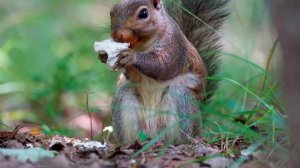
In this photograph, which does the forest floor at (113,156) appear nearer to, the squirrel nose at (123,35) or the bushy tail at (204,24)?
the squirrel nose at (123,35)

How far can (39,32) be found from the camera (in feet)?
28.1

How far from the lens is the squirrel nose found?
404 centimetres

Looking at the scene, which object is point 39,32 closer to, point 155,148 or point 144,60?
point 144,60

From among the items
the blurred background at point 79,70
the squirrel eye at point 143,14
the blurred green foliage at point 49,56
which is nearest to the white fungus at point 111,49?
the squirrel eye at point 143,14

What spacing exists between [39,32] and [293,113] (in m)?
6.57

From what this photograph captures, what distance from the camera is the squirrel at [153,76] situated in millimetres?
4121

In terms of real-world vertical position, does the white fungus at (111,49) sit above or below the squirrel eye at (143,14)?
below

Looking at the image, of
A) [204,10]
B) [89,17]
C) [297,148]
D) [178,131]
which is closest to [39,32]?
[89,17]

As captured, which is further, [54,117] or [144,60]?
[54,117]

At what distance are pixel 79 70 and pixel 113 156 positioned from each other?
4.23 meters

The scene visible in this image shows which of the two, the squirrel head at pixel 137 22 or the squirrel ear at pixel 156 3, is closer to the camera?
the squirrel head at pixel 137 22

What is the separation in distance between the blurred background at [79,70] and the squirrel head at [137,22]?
35 centimetres

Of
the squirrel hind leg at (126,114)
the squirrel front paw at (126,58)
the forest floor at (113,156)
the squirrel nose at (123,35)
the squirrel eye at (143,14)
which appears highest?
→ the squirrel eye at (143,14)

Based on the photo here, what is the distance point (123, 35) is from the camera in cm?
405
